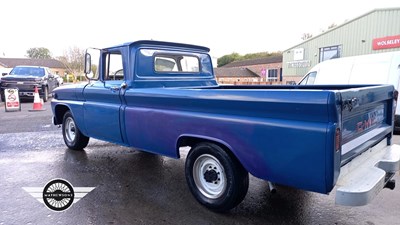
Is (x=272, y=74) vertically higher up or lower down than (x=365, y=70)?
higher up

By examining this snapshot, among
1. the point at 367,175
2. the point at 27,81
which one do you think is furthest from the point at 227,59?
the point at 367,175

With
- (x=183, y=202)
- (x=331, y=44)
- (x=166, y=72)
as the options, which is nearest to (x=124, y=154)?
(x=166, y=72)

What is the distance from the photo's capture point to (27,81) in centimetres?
1432

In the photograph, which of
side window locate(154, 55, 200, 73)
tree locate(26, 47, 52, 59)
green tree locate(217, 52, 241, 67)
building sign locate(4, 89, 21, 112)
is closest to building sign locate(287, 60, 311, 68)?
building sign locate(4, 89, 21, 112)

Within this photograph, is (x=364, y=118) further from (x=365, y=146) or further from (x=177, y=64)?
(x=177, y=64)

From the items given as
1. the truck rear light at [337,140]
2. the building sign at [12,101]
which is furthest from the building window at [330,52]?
the truck rear light at [337,140]

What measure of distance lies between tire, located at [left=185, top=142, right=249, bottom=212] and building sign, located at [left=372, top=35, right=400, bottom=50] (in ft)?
70.0

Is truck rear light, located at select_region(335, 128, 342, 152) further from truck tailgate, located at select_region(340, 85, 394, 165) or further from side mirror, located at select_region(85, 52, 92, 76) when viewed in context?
side mirror, located at select_region(85, 52, 92, 76)

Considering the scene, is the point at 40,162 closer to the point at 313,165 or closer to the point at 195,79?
the point at 195,79

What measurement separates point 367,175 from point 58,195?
3.63 metres

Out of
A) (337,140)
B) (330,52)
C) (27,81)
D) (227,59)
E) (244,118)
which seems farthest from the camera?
(227,59)

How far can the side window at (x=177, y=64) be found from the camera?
14.9 ft

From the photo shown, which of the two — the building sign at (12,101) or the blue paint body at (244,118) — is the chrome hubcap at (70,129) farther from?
the building sign at (12,101)

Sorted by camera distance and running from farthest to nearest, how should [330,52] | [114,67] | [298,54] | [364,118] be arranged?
[298,54] < [330,52] < [114,67] < [364,118]
